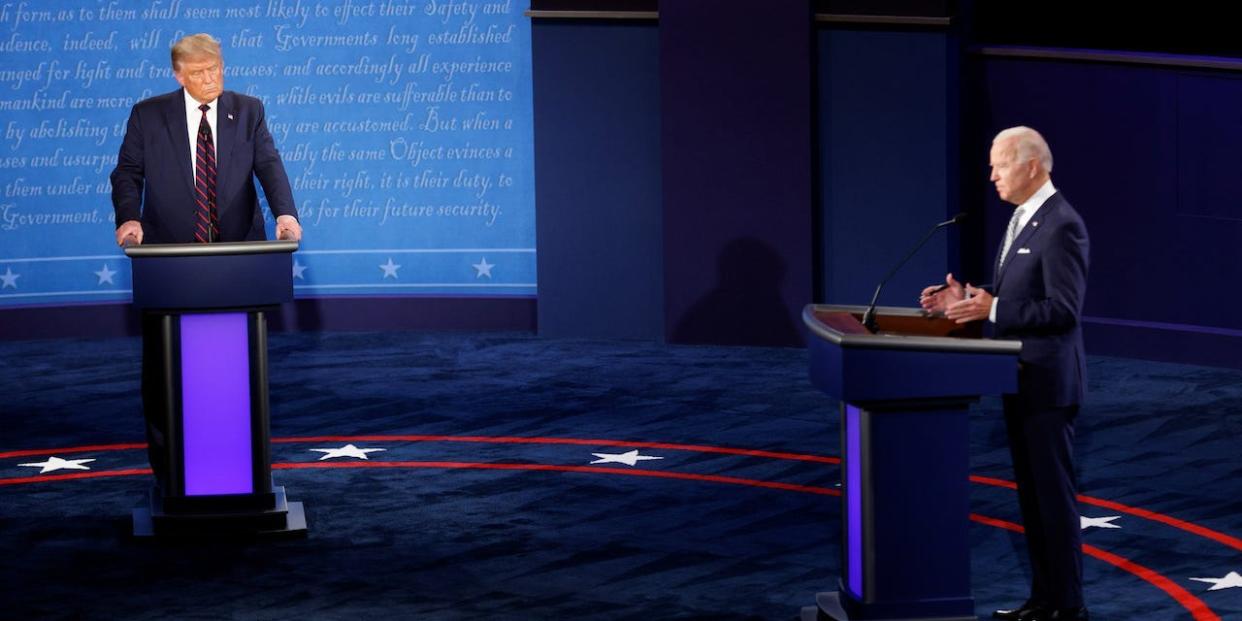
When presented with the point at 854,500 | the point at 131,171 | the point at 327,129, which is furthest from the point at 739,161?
the point at 854,500

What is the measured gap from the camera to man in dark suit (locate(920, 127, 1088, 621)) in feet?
17.5

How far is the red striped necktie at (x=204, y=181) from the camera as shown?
22.5 feet

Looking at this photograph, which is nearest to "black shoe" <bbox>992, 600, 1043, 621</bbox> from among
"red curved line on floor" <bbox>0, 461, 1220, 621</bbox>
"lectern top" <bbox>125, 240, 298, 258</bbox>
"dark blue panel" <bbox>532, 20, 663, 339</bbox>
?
"red curved line on floor" <bbox>0, 461, 1220, 621</bbox>

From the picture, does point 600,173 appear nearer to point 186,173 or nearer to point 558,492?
point 558,492

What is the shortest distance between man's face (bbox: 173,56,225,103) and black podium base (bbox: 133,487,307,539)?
141cm

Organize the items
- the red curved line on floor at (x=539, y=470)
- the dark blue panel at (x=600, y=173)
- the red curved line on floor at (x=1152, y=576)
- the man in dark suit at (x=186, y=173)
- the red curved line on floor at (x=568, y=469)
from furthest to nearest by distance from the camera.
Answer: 1. the dark blue panel at (x=600, y=173)
2. the red curved line on floor at (x=568, y=469)
3. the red curved line on floor at (x=539, y=470)
4. the man in dark suit at (x=186, y=173)
5. the red curved line on floor at (x=1152, y=576)

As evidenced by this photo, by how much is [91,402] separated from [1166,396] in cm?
517

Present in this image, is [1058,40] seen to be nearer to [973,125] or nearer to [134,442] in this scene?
[973,125]

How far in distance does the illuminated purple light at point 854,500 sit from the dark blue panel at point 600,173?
5.71 m

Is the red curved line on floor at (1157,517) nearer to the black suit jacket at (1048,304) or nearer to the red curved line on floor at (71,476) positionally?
the black suit jacket at (1048,304)

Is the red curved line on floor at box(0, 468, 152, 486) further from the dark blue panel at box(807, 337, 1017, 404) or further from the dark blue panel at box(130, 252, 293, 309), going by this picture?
the dark blue panel at box(807, 337, 1017, 404)

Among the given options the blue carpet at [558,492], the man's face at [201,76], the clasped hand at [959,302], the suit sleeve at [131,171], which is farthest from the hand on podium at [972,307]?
the suit sleeve at [131,171]

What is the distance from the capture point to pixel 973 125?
35.9ft

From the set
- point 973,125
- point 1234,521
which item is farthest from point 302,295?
point 1234,521
